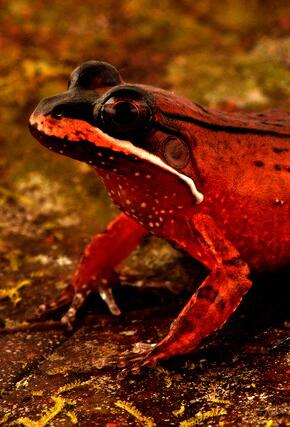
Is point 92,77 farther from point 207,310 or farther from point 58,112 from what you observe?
point 207,310

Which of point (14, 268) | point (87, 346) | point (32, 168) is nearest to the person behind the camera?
point (87, 346)

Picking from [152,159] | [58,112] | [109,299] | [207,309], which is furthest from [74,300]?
[58,112]

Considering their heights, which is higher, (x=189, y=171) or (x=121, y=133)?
(x=121, y=133)

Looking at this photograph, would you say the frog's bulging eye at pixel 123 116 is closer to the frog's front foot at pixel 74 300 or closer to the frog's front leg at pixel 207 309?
the frog's front leg at pixel 207 309

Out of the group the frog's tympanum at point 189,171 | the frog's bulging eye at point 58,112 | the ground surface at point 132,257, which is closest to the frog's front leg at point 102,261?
the ground surface at point 132,257

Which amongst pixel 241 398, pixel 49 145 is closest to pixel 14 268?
pixel 49 145

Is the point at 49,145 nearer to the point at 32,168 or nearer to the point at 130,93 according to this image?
the point at 130,93
